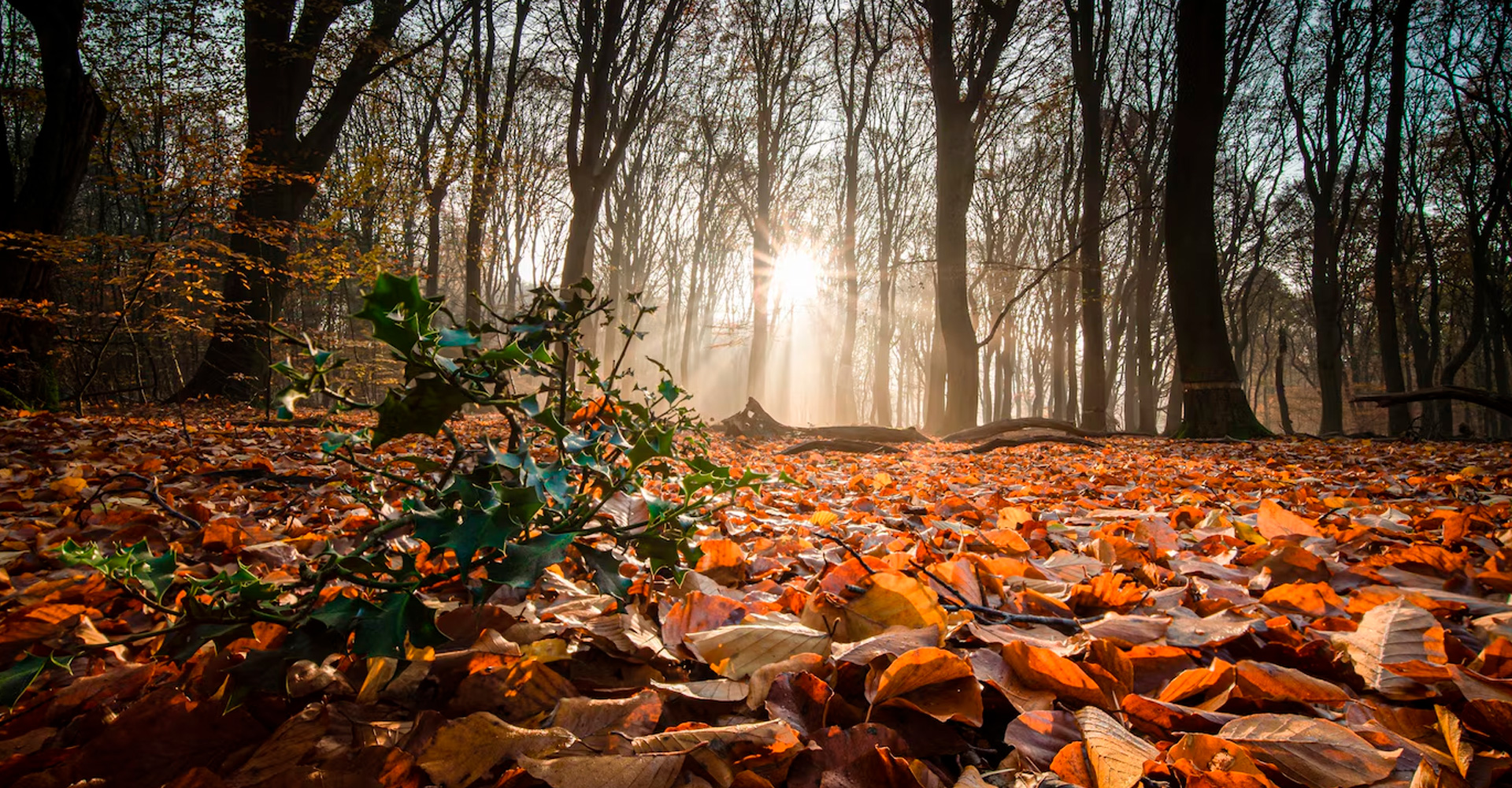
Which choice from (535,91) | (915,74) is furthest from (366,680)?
(535,91)

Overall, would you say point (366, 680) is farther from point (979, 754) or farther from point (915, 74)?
point (915, 74)

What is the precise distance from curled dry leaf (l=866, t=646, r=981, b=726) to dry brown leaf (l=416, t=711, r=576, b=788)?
13.2 inches

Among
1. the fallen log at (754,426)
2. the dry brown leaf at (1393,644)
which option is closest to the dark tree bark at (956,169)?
the fallen log at (754,426)

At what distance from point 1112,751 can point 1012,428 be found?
23.3 feet

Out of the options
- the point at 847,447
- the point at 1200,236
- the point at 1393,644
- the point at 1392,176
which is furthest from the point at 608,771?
the point at 1392,176

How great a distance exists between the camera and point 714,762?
22.7 inches

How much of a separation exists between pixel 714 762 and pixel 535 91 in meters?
20.5

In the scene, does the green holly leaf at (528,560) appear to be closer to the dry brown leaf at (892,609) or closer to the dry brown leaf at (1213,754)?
the dry brown leaf at (892,609)

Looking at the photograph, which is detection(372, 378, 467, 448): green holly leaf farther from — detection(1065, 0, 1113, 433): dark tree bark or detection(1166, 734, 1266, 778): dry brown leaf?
detection(1065, 0, 1113, 433): dark tree bark

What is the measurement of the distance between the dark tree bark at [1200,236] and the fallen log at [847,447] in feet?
10.1

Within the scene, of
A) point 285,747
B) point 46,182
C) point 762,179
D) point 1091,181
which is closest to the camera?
point 285,747

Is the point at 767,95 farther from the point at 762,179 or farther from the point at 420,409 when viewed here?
the point at 420,409

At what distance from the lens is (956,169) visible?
8.85 m

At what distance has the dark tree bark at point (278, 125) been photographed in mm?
7879
